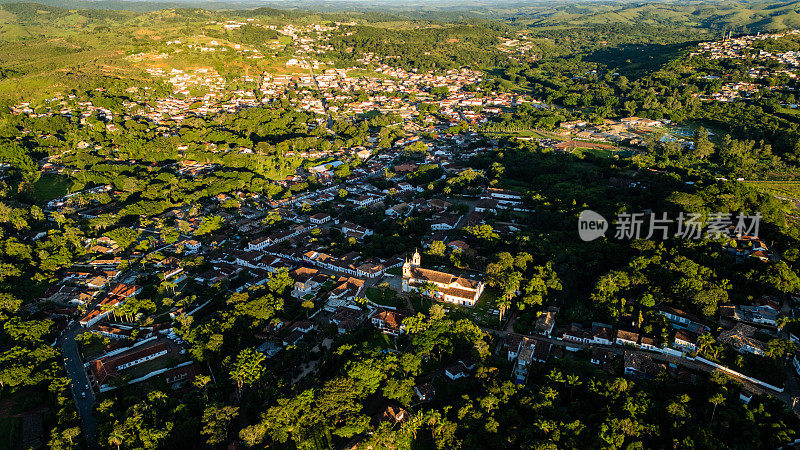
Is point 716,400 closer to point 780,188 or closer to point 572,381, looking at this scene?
point 572,381

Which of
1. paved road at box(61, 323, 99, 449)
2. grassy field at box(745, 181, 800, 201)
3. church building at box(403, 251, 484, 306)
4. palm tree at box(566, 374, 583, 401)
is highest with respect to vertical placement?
palm tree at box(566, 374, 583, 401)

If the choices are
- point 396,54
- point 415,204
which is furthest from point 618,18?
point 415,204

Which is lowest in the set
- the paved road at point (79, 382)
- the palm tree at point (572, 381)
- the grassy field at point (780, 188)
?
the paved road at point (79, 382)

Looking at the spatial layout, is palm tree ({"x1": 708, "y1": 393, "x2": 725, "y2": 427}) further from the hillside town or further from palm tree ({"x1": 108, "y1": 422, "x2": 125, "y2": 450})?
palm tree ({"x1": 108, "y1": 422, "x2": 125, "y2": 450})

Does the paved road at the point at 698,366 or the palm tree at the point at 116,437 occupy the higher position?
the palm tree at the point at 116,437

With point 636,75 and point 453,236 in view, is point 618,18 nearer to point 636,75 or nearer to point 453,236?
point 636,75

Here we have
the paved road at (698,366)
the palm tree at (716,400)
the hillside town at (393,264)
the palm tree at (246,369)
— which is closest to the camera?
the palm tree at (716,400)

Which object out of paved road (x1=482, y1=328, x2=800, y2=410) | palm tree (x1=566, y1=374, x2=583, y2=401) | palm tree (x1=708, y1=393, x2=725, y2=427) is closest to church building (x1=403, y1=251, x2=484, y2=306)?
paved road (x1=482, y1=328, x2=800, y2=410)

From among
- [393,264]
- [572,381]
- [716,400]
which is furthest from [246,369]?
[716,400]

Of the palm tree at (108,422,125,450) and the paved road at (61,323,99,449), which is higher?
the palm tree at (108,422,125,450)

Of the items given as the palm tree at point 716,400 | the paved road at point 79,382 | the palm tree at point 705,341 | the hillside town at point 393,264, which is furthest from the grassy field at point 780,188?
the paved road at point 79,382

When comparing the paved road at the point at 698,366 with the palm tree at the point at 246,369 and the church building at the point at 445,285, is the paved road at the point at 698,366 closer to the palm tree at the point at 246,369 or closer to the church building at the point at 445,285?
the church building at the point at 445,285
